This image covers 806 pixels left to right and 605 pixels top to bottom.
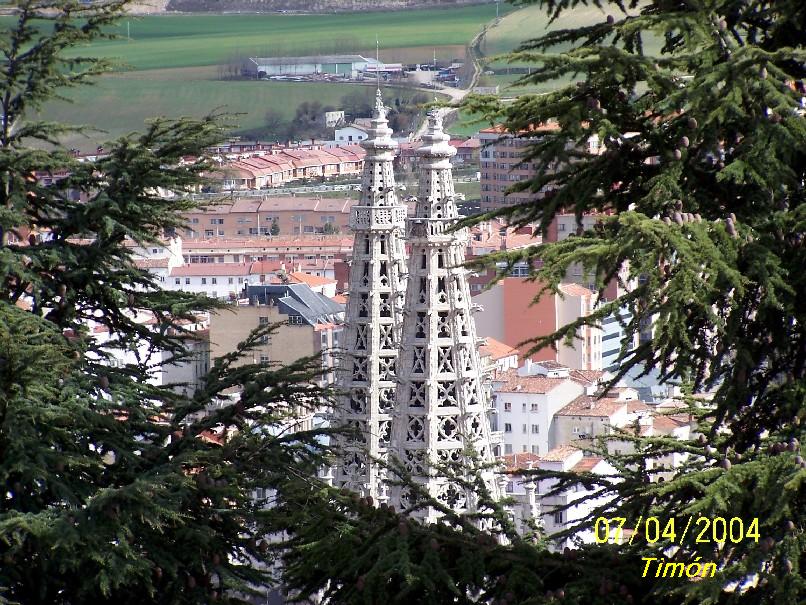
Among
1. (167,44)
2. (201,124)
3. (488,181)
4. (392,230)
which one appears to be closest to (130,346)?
(201,124)

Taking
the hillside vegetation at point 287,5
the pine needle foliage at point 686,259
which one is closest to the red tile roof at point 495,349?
the pine needle foliage at point 686,259

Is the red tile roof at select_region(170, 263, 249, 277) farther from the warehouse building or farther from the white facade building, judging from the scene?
the warehouse building

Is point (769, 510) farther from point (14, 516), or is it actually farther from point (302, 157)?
point (302, 157)

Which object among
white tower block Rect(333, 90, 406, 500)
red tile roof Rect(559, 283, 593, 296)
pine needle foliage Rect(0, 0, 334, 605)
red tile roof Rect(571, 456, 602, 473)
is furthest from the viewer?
red tile roof Rect(559, 283, 593, 296)

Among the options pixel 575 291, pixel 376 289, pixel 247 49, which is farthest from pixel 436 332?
pixel 247 49

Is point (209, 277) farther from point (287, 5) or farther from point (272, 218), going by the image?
point (287, 5)

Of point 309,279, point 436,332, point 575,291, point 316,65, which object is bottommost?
point 436,332

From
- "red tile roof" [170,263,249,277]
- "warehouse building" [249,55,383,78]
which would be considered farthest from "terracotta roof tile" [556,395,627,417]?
"warehouse building" [249,55,383,78]
